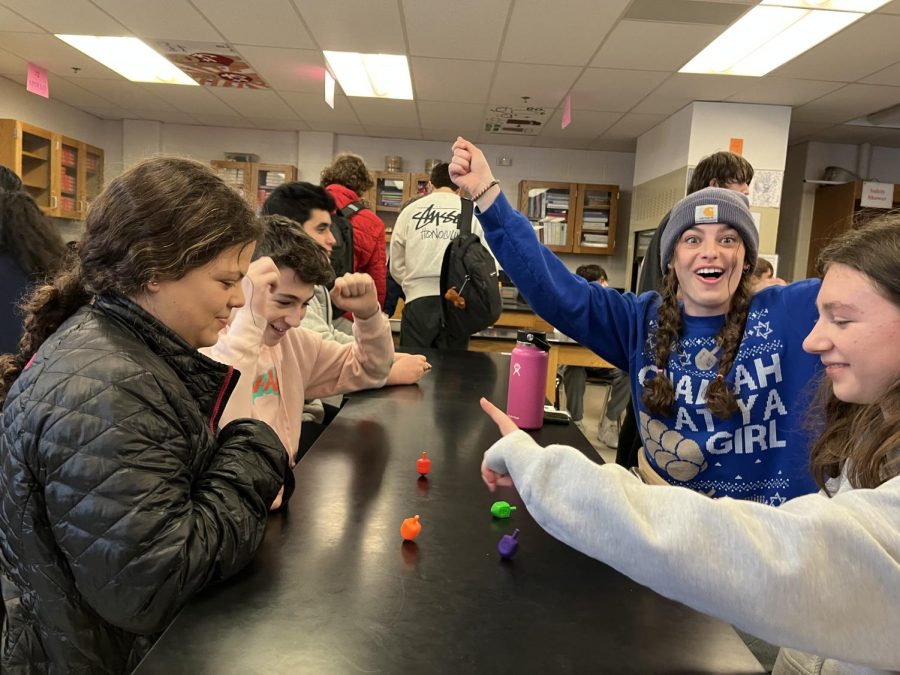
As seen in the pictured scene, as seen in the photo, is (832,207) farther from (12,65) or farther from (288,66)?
(12,65)

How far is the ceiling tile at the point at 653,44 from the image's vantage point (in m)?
3.23

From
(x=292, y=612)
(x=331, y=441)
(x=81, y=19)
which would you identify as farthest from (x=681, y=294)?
(x=81, y=19)

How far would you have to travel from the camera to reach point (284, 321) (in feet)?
4.42

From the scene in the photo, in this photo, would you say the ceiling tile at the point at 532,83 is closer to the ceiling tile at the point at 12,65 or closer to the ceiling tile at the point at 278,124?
the ceiling tile at the point at 278,124

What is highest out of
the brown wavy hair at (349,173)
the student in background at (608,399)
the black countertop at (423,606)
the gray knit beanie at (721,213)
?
the brown wavy hair at (349,173)

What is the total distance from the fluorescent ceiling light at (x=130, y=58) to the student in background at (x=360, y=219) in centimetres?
203

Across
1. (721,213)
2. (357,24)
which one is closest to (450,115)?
(357,24)

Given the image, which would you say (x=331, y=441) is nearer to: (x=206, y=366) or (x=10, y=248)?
(x=206, y=366)

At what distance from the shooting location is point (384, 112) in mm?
5504

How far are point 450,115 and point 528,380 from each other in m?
4.69

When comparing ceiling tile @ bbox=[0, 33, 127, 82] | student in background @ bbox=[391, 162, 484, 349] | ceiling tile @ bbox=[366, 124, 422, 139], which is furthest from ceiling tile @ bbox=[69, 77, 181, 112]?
student in background @ bbox=[391, 162, 484, 349]

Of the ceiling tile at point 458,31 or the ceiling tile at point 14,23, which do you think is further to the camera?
the ceiling tile at point 14,23

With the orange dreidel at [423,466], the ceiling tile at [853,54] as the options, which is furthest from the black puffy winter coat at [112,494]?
the ceiling tile at [853,54]

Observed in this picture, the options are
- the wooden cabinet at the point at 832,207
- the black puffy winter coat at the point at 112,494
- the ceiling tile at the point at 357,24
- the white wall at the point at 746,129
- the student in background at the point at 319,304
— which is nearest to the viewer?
the black puffy winter coat at the point at 112,494
